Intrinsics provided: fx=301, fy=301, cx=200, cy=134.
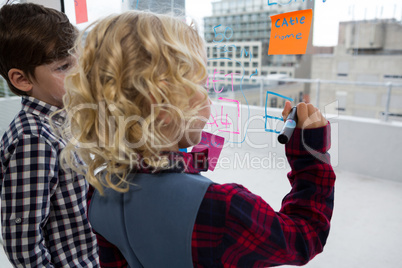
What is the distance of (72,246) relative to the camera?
0.66 m

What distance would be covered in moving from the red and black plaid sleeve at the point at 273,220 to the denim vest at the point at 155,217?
2 cm

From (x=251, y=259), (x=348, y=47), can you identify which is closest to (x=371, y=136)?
(x=348, y=47)

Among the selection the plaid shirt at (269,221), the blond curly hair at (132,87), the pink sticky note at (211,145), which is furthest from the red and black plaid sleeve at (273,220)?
the pink sticky note at (211,145)

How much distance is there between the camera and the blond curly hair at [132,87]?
40 cm

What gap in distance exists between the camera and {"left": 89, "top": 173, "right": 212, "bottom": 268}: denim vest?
0.38 meters

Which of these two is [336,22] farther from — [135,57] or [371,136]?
[371,136]

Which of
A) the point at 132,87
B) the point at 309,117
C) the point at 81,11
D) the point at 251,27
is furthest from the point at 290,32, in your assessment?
the point at 81,11

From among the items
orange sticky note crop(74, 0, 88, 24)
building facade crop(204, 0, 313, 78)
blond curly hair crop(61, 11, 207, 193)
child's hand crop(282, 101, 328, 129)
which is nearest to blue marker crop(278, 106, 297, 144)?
child's hand crop(282, 101, 328, 129)

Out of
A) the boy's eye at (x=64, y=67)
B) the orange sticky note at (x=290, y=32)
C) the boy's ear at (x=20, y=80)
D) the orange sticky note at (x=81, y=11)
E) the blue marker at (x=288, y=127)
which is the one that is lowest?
the blue marker at (x=288, y=127)

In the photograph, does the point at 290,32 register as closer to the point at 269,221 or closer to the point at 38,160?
the point at 269,221

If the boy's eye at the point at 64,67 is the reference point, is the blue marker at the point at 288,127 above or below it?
below

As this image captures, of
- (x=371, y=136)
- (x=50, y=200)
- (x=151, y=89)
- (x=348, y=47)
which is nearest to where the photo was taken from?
(x=151, y=89)

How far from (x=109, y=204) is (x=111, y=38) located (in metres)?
0.23

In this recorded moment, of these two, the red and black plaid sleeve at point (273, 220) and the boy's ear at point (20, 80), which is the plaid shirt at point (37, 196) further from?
the red and black plaid sleeve at point (273, 220)
